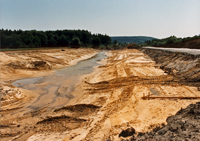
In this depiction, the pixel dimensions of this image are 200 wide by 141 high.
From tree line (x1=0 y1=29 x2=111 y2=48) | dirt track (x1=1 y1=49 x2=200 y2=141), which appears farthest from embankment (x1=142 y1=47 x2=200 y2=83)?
tree line (x1=0 y1=29 x2=111 y2=48)

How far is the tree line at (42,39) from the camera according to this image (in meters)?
47.7

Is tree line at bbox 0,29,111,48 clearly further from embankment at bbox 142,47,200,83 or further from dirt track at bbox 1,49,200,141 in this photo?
dirt track at bbox 1,49,200,141

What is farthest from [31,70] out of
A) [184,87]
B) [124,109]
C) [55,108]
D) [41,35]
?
[41,35]

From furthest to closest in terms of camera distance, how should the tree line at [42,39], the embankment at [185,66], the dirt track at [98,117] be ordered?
1. the tree line at [42,39]
2. the embankment at [185,66]
3. the dirt track at [98,117]

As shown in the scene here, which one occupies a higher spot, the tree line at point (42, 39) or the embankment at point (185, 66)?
the tree line at point (42, 39)

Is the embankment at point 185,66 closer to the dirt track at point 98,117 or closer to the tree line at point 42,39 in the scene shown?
the dirt track at point 98,117

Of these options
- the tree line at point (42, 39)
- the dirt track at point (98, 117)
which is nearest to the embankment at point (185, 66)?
the dirt track at point (98, 117)

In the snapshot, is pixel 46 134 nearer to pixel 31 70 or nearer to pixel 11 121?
pixel 11 121

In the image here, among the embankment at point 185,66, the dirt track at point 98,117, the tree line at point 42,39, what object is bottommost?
the dirt track at point 98,117

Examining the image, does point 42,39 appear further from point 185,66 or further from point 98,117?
point 98,117

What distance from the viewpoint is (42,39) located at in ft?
204

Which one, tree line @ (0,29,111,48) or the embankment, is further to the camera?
tree line @ (0,29,111,48)

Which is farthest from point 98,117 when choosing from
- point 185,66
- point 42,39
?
point 42,39

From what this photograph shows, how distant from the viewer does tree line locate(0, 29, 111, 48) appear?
47719 mm
